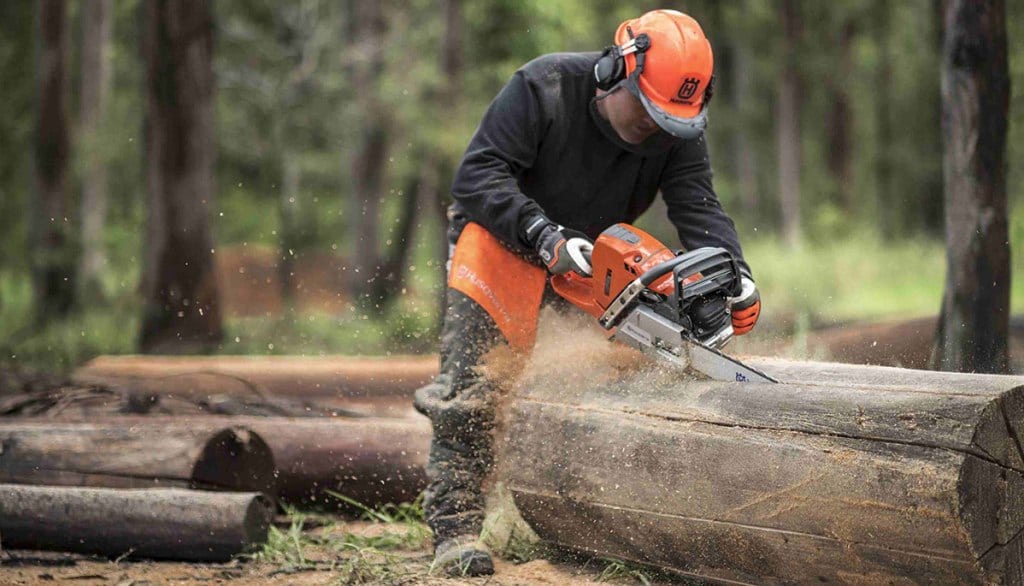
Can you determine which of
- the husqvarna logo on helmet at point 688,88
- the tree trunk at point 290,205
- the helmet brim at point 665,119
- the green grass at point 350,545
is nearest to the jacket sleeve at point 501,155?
the helmet brim at point 665,119

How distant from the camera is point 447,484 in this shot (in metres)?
4.77

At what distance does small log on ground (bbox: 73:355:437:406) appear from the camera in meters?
7.78

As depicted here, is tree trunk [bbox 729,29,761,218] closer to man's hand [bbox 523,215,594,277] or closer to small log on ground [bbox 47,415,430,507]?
small log on ground [bbox 47,415,430,507]

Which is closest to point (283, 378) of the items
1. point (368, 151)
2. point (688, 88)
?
point (688, 88)

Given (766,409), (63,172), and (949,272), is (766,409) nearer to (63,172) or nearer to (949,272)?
(949,272)

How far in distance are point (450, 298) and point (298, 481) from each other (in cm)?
158

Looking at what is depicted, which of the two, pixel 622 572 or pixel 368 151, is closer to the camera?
pixel 622 572

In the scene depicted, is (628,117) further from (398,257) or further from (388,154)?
(388,154)

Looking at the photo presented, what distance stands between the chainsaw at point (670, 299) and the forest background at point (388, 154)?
4540 mm

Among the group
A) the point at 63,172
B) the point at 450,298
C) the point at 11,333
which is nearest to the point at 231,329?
the point at 11,333

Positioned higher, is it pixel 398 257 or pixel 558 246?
pixel 558 246

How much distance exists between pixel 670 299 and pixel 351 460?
2326 mm

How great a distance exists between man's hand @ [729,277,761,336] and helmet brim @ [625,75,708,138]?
61cm

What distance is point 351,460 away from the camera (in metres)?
5.78
